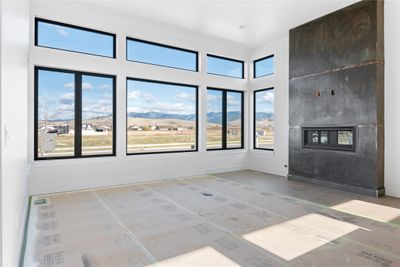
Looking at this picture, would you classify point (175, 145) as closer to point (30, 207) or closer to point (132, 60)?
point (132, 60)

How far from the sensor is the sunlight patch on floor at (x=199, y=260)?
229 centimetres

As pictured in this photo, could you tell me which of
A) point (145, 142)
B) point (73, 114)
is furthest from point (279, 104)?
point (73, 114)

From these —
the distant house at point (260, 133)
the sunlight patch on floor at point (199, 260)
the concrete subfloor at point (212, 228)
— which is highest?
the distant house at point (260, 133)

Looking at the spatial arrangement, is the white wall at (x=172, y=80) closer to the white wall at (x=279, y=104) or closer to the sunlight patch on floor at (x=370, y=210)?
the white wall at (x=279, y=104)

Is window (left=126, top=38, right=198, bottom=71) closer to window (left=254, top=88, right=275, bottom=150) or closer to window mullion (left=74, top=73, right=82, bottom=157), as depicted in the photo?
window mullion (left=74, top=73, right=82, bottom=157)

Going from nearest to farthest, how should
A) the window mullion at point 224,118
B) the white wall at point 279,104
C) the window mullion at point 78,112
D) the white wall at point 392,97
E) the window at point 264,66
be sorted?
the white wall at point 392,97, the window mullion at point 78,112, the white wall at point 279,104, the window at point 264,66, the window mullion at point 224,118

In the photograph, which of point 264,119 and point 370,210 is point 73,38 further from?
point 370,210

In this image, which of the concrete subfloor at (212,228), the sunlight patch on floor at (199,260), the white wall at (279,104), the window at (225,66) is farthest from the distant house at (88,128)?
the white wall at (279,104)

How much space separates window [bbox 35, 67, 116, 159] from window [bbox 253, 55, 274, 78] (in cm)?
413

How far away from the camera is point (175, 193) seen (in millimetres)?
4750

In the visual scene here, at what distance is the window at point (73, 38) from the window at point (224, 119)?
2908 millimetres

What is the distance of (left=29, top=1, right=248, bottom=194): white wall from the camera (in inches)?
186

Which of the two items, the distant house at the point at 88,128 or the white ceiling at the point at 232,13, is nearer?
the white ceiling at the point at 232,13

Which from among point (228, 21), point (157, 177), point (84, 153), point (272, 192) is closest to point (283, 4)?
point (228, 21)
